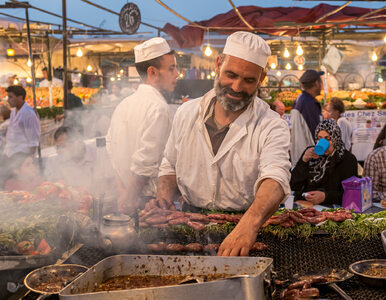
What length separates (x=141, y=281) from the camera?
6.20 ft

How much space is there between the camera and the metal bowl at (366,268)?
1.83m

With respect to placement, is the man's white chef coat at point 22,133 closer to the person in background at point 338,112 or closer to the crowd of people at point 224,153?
the crowd of people at point 224,153

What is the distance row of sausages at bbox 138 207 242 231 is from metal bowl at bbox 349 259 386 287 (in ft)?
2.95

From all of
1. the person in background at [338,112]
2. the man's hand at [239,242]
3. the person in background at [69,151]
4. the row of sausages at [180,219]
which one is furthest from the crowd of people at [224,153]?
the person in background at [338,112]

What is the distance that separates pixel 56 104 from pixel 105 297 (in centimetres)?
1140

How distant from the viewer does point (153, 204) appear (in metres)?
3.05

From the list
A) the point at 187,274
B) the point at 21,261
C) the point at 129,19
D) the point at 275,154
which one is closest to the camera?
the point at 187,274

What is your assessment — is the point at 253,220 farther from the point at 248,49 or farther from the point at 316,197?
the point at 316,197

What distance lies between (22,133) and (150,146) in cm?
433

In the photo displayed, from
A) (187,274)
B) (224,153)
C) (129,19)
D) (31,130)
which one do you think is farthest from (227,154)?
(31,130)

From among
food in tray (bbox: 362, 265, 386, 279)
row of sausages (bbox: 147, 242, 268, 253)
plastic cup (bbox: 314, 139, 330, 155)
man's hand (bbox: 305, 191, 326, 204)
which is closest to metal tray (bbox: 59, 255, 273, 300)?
row of sausages (bbox: 147, 242, 268, 253)

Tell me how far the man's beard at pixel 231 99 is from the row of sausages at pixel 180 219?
0.74 meters

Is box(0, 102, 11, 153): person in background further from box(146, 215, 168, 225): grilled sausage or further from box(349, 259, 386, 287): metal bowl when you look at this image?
box(349, 259, 386, 287): metal bowl

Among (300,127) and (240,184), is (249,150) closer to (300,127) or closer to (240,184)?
(240,184)
